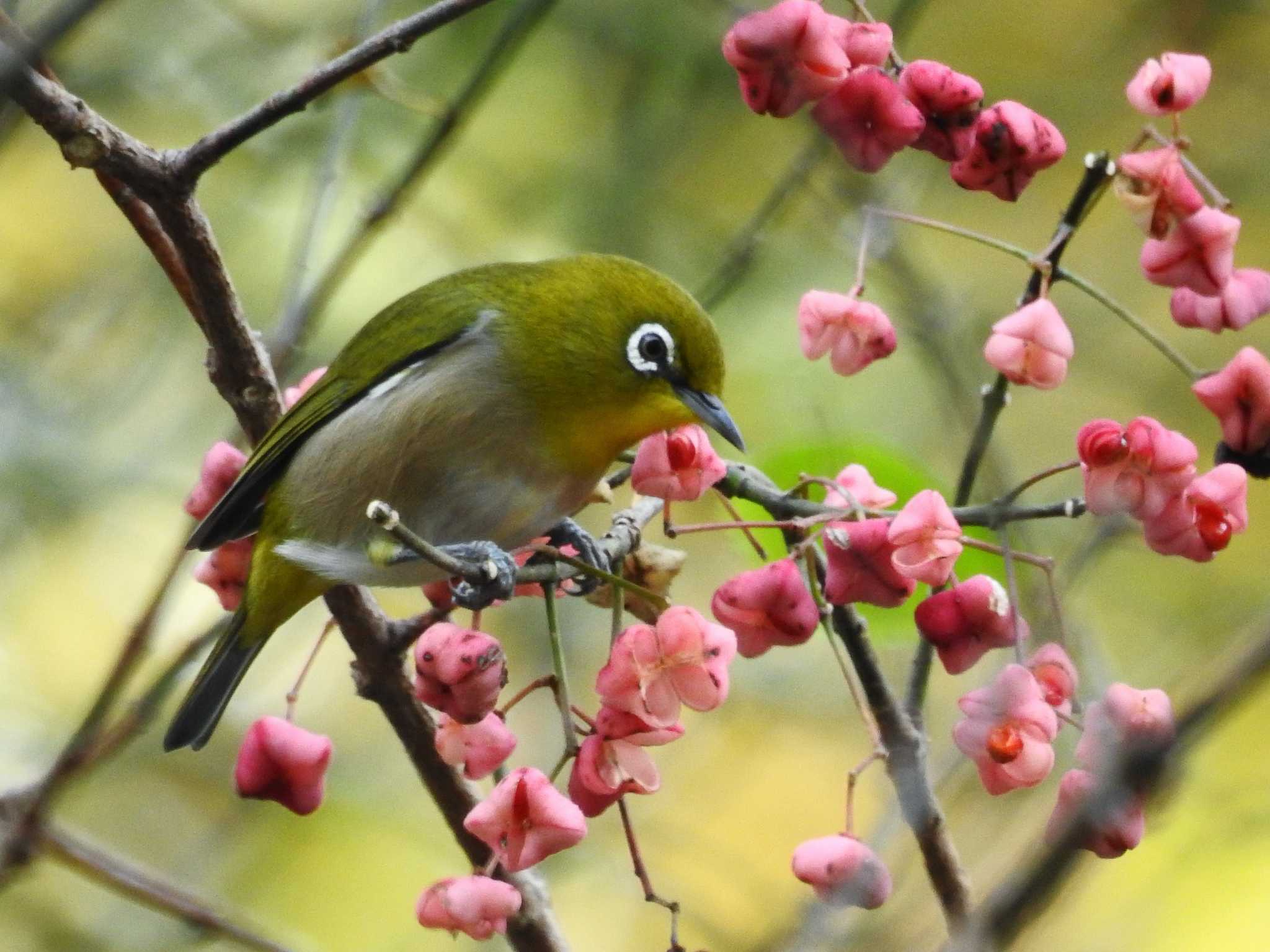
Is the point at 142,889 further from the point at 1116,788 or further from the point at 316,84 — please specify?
the point at 1116,788

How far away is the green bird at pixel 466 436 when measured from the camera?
3615mm

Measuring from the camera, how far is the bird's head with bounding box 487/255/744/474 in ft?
11.9

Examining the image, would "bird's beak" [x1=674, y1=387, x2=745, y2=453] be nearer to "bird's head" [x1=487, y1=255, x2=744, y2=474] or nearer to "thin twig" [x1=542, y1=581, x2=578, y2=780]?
"bird's head" [x1=487, y1=255, x2=744, y2=474]

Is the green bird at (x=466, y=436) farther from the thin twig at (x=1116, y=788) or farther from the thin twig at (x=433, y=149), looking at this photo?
the thin twig at (x=1116, y=788)

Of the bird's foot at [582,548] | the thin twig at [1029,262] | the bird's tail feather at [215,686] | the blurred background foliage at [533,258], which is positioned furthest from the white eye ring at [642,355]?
the blurred background foliage at [533,258]

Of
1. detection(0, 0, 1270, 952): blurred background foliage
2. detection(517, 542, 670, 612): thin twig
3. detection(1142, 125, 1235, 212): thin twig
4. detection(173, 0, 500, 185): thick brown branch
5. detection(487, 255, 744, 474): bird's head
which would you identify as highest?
detection(173, 0, 500, 185): thick brown branch

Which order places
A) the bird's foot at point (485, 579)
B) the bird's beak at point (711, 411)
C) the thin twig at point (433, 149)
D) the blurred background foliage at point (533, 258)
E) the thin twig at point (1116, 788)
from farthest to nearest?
the blurred background foliage at point (533, 258), the thin twig at point (433, 149), the bird's beak at point (711, 411), the bird's foot at point (485, 579), the thin twig at point (1116, 788)

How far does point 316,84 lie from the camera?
2.36 m

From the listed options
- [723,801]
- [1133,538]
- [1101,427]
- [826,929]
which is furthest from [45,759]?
[826,929]

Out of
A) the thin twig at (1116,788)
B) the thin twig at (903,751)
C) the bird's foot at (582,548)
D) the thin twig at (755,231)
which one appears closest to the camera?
the thin twig at (1116,788)

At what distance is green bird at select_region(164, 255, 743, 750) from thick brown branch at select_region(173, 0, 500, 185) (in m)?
1.11

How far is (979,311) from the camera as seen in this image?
6457mm

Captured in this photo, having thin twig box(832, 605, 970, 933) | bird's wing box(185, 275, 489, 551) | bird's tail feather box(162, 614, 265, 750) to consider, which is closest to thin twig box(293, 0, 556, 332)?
bird's wing box(185, 275, 489, 551)

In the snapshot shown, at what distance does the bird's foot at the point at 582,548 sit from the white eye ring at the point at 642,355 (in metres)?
0.43
